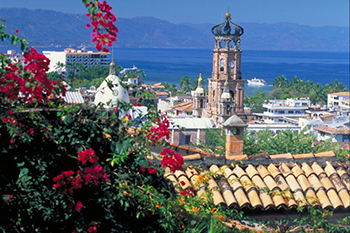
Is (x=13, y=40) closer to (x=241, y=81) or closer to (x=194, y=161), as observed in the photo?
(x=194, y=161)

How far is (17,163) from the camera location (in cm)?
357

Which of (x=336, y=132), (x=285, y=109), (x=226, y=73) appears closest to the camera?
(x=336, y=132)

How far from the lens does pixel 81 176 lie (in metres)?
3.61

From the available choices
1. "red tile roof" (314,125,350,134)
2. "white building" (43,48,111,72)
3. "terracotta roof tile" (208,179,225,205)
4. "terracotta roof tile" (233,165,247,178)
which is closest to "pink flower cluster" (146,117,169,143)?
"terracotta roof tile" (208,179,225,205)

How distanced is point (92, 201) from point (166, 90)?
101 metres

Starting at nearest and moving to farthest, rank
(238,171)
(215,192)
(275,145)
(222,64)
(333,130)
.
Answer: (215,192), (238,171), (275,145), (333,130), (222,64)

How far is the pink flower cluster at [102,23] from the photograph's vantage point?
3564 millimetres

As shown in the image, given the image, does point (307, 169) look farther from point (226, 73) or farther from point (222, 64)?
point (222, 64)

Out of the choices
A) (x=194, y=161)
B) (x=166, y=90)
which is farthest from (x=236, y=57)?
(x=166, y=90)

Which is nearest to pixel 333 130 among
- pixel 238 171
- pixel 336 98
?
pixel 238 171

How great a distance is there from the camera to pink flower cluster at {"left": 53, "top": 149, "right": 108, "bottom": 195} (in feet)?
11.7

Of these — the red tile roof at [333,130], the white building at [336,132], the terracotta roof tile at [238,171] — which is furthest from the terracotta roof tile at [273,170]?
the red tile roof at [333,130]

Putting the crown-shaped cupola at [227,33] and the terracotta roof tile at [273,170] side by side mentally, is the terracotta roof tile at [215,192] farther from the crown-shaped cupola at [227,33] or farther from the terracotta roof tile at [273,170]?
the crown-shaped cupola at [227,33]

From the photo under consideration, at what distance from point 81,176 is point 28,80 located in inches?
24.7
